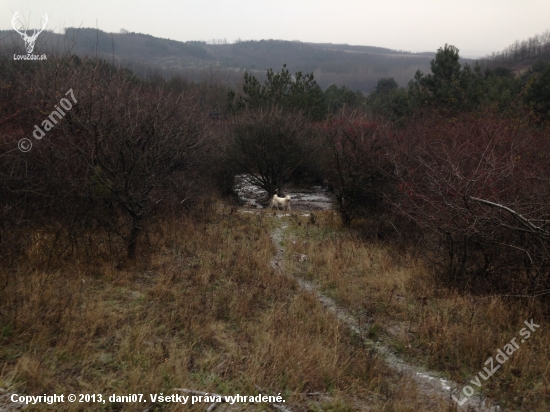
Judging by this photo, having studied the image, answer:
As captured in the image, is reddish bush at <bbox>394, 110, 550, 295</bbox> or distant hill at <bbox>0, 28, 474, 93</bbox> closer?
reddish bush at <bbox>394, 110, 550, 295</bbox>

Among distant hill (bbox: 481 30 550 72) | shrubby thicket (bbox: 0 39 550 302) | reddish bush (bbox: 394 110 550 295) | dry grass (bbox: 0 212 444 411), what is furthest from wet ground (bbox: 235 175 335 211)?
distant hill (bbox: 481 30 550 72)

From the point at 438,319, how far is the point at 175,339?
305cm

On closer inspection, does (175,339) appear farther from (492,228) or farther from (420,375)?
(492,228)

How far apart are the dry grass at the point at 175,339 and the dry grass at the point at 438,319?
2.10 feet

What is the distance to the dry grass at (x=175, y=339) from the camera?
10.5ft

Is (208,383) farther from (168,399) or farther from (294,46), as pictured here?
(294,46)

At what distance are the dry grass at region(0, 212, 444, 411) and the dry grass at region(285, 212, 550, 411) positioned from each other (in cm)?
64

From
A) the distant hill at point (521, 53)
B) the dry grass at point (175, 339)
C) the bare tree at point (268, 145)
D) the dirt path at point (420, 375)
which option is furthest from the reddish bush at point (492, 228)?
the distant hill at point (521, 53)

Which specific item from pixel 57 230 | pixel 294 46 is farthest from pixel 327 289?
pixel 294 46

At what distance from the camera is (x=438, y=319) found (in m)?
4.47

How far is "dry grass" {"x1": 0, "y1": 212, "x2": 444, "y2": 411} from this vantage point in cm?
321

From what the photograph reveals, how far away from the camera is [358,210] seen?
10.2 metres

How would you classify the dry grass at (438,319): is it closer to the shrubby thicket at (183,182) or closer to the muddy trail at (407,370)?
the muddy trail at (407,370)

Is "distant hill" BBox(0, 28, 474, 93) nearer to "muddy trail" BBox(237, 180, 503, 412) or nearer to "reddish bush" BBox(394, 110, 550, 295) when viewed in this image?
"reddish bush" BBox(394, 110, 550, 295)
